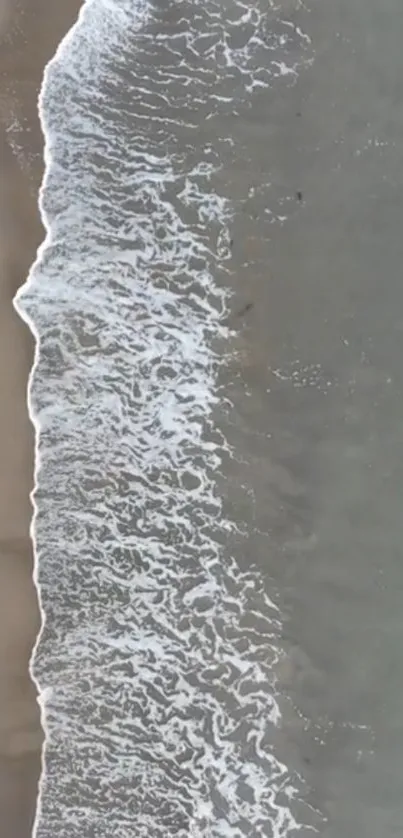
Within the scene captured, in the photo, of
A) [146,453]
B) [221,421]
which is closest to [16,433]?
[146,453]

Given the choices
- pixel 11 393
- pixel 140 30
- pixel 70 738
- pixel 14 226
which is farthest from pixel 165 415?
pixel 140 30

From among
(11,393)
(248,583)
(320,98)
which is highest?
(320,98)

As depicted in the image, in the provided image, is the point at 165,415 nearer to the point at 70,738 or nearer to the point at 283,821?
the point at 70,738

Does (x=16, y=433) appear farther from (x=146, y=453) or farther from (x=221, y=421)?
(x=221, y=421)

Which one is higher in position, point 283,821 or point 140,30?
point 140,30
